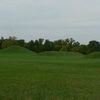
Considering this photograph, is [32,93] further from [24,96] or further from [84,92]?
[84,92]

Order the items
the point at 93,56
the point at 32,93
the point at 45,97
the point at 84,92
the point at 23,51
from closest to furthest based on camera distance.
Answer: the point at 45,97 < the point at 32,93 < the point at 84,92 < the point at 93,56 < the point at 23,51

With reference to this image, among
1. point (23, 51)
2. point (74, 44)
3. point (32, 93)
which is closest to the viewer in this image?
point (32, 93)

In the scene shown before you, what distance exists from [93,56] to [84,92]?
37.4m

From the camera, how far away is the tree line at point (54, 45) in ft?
299

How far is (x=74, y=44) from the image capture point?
98.8m

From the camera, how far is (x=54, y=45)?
97125 millimetres

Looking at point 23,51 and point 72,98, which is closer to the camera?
point 72,98

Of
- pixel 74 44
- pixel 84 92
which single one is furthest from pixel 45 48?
pixel 84 92

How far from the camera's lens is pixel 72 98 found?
38.2 ft

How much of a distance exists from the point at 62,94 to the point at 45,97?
142cm

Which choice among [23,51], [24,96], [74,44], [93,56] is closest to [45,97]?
[24,96]

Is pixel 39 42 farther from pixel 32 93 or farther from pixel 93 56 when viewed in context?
pixel 32 93

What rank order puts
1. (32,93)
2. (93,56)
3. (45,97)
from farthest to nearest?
(93,56), (32,93), (45,97)

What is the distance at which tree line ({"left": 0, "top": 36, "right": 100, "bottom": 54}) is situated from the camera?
3588 inches
